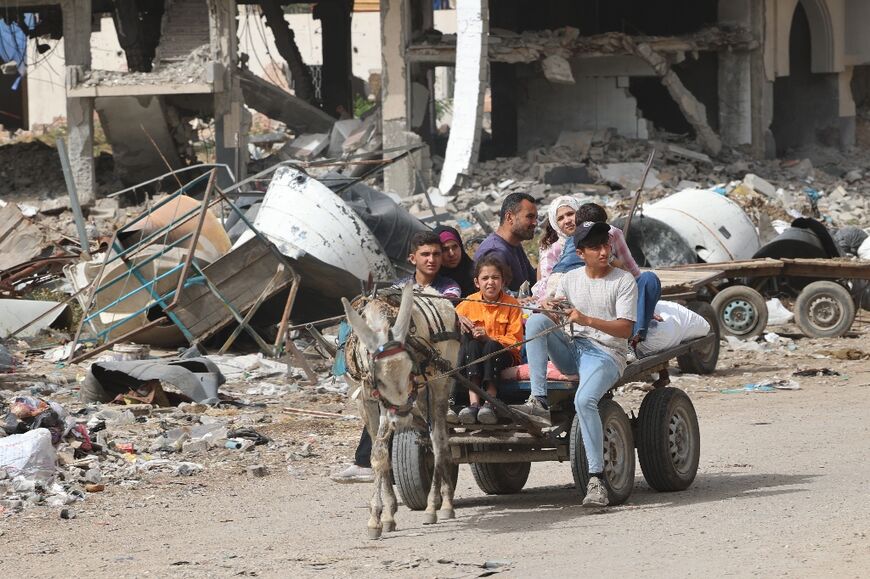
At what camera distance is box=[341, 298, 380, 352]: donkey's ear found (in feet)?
20.5

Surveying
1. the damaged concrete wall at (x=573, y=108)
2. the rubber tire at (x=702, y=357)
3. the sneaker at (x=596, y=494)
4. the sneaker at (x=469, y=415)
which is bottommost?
the rubber tire at (x=702, y=357)

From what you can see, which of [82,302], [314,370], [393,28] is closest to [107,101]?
[393,28]

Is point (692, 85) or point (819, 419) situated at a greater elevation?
point (692, 85)

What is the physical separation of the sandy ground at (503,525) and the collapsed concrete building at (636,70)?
15.5 meters

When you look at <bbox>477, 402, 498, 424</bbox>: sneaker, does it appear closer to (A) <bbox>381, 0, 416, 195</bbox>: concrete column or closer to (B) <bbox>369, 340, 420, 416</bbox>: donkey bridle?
(B) <bbox>369, 340, 420, 416</bbox>: donkey bridle

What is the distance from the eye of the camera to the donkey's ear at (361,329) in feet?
20.5

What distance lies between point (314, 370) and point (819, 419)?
17.0ft

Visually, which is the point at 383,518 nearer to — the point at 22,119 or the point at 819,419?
the point at 819,419

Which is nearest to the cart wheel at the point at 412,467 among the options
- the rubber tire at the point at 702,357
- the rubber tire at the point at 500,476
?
the rubber tire at the point at 500,476

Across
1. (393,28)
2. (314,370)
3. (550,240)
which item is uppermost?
(393,28)

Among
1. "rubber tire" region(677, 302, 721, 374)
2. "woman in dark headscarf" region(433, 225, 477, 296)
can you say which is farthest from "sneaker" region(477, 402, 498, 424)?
"rubber tire" region(677, 302, 721, 374)

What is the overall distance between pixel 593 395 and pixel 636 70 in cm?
2216

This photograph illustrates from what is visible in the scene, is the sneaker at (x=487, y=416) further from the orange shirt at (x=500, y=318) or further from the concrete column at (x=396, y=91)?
the concrete column at (x=396, y=91)

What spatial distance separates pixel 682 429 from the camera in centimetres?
762
